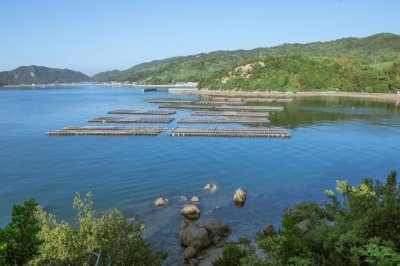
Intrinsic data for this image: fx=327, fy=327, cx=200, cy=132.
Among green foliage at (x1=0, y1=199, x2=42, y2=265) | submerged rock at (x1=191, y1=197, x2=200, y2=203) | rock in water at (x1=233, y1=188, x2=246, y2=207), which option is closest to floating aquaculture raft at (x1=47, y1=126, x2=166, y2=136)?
submerged rock at (x1=191, y1=197, x2=200, y2=203)

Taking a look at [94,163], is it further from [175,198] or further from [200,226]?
[200,226]

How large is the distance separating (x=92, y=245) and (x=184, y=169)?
33.1 m

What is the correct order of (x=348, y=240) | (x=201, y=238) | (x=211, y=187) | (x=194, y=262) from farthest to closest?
(x=211, y=187) → (x=201, y=238) → (x=194, y=262) → (x=348, y=240)

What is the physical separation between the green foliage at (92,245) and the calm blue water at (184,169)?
10553 millimetres

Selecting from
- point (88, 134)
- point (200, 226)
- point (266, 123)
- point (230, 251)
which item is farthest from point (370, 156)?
point (88, 134)

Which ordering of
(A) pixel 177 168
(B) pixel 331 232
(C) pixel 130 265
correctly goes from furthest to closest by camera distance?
1. (A) pixel 177 168
2. (C) pixel 130 265
3. (B) pixel 331 232

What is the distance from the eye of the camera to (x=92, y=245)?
19.6 meters

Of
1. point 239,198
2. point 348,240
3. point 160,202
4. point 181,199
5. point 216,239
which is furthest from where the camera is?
point 181,199

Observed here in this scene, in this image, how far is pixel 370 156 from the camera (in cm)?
6059

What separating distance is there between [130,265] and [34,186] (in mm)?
31975

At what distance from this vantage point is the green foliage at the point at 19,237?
40.8 feet

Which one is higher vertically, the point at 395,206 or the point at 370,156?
the point at 395,206

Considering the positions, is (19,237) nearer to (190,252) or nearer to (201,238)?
(190,252)

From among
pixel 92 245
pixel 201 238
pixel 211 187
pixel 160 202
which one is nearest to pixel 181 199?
pixel 160 202
